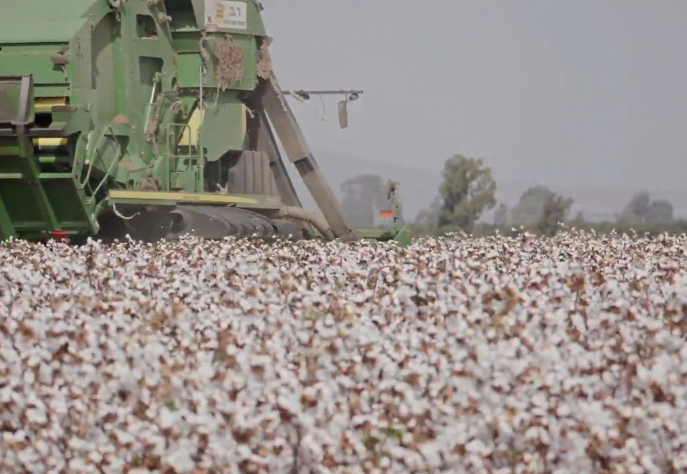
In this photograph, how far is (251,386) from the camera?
615 centimetres

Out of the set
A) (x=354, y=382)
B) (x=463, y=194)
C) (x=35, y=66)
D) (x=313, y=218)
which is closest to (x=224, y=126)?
(x=313, y=218)

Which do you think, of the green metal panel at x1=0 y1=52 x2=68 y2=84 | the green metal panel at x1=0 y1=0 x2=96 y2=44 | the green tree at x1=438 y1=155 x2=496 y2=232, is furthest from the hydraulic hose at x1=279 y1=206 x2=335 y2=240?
the green tree at x1=438 y1=155 x2=496 y2=232

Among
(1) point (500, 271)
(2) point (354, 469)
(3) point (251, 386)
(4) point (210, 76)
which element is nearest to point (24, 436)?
(3) point (251, 386)

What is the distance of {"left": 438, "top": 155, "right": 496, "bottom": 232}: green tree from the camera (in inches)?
2761

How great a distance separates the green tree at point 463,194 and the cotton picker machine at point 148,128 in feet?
159

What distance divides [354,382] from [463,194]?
6597cm

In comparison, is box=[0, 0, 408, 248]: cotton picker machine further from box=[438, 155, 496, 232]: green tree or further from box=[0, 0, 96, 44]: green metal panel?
box=[438, 155, 496, 232]: green tree

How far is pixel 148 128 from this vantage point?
17.7 meters

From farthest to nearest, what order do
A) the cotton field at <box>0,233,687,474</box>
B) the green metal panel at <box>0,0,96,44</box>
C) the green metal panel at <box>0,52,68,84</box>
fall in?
the green metal panel at <box>0,0,96,44</box>, the green metal panel at <box>0,52,68,84</box>, the cotton field at <box>0,233,687,474</box>

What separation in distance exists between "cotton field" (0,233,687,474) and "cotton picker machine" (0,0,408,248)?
656 cm

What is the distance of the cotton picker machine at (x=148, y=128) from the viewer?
46.6 ft

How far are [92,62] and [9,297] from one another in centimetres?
846

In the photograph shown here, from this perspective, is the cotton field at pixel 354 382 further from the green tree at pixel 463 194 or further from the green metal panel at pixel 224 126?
the green tree at pixel 463 194

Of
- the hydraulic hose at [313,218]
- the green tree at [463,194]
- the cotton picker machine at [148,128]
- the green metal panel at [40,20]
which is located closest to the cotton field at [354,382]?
the cotton picker machine at [148,128]
